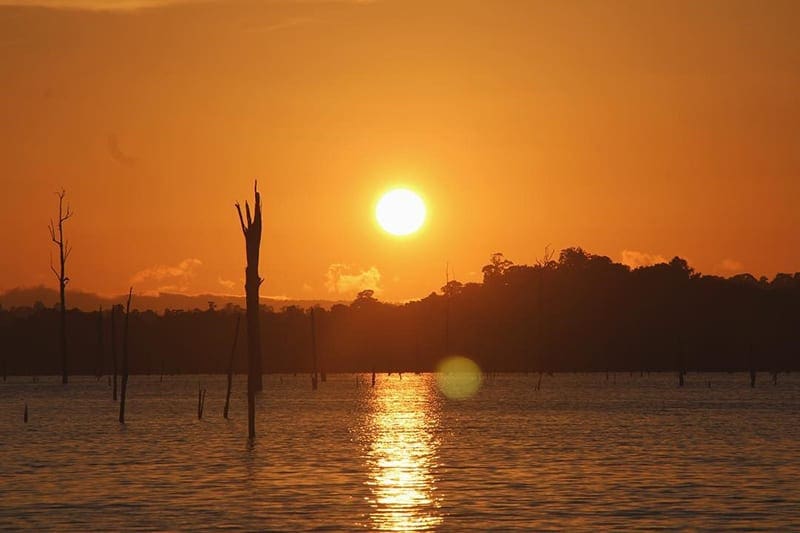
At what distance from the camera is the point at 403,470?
50250 millimetres

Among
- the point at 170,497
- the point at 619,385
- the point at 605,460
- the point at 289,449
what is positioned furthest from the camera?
the point at 619,385

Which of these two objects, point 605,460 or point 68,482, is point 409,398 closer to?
point 605,460

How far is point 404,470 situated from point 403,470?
0.12 feet

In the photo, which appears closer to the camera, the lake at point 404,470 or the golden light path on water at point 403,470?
the golden light path on water at point 403,470

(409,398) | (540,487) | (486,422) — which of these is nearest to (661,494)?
(540,487)

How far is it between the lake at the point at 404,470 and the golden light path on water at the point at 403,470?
0.12 meters

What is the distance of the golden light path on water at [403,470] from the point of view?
36688mm

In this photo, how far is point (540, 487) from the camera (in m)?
43.8

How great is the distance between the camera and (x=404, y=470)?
50.2 metres

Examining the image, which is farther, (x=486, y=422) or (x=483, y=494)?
(x=486, y=422)

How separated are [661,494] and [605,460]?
12.0 metres

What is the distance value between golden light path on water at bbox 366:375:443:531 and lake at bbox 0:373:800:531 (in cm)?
12

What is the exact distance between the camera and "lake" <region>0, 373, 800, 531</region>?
36969 mm

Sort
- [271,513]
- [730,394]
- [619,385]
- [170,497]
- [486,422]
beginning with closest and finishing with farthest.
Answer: [271,513] < [170,497] < [486,422] < [730,394] < [619,385]
